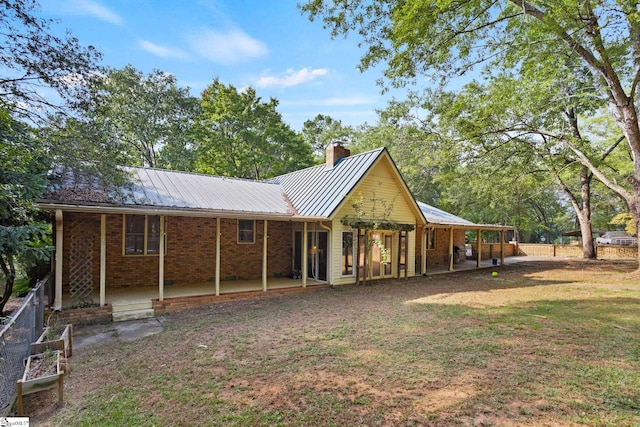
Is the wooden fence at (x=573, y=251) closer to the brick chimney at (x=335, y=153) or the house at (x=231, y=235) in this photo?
the house at (x=231, y=235)

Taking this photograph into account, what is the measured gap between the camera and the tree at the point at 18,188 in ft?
17.0

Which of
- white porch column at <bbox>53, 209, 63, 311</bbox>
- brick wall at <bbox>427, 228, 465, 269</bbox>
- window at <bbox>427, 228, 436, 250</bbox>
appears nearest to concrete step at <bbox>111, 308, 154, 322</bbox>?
white porch column at <bbox>53, 209, 63, 311</bbox>

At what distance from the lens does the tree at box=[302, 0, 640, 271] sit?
28.9 feet

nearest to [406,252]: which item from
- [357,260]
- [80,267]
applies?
[357,260]

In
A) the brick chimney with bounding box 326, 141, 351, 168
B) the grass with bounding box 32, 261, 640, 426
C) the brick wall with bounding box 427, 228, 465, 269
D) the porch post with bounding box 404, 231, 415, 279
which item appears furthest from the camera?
the brick wall with bounding box 427, 228, 465, 269

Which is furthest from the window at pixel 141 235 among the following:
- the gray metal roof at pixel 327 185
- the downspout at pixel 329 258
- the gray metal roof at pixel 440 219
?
the gray metal roof at pixel 440 219

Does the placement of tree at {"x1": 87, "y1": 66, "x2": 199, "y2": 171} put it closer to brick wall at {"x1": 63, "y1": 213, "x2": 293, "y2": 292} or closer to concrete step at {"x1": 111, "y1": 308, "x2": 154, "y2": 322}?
brick wall at {"x1": 63, "y1": 213, "x2": 293, "y2": 292}

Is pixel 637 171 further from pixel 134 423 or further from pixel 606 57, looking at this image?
pixel 134 423

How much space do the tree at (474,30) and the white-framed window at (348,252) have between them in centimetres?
573

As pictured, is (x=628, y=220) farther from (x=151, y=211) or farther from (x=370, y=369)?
(x=151, y=211)

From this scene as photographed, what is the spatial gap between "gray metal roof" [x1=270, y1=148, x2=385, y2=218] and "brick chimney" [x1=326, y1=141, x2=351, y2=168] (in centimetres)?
21

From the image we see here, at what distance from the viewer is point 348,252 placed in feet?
40.6

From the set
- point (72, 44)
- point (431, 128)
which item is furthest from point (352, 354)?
point (431, 128)

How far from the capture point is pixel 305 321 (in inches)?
297
